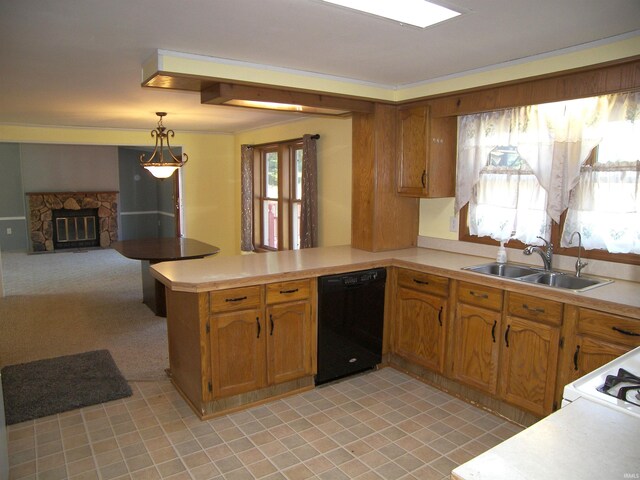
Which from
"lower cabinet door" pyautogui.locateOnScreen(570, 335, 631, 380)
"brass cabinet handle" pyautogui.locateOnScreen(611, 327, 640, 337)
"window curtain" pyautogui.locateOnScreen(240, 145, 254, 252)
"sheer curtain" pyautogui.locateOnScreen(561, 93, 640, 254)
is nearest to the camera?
"brass cabinet handle" pyautogui.locateOnScreen(611, 327, 640, 337)

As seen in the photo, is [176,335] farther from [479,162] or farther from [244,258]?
[479,162]

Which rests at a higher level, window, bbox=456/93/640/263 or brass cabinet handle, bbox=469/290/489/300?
window, bbox=456/93/640/263

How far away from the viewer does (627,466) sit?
3.47ft

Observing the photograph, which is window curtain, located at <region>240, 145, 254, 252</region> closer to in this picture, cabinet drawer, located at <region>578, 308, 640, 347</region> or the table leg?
the table leg

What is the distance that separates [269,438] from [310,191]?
3019mm

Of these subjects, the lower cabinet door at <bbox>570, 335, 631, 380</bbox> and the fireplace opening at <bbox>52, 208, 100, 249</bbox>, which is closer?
the lower cabinet door at <bbox>570, 335, 631, 380</bbox>

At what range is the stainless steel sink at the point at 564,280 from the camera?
286cm

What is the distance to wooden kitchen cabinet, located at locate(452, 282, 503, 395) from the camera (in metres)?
2.94

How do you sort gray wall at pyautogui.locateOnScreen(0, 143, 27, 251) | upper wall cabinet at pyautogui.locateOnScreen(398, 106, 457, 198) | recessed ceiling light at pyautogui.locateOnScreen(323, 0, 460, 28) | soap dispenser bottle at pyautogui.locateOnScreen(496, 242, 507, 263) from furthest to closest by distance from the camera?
gray wall at pyautogui.locateOnScreen(0, 143, 27, 251), upper wall cabinet at pyautogui.locateOnScreen(398, 106, 457, 198), soap dispenser bottle at pyautogui.locateOnScreen(496, 242, 507, 263), recessed ceiling light at pyautogui.locateOnScreen(323, 0, 460, 28)

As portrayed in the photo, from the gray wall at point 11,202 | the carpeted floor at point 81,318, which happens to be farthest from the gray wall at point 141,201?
the carpeted floor at point 81,318

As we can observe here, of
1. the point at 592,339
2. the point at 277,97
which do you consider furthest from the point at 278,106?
the point at 592,339

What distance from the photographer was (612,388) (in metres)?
1.40

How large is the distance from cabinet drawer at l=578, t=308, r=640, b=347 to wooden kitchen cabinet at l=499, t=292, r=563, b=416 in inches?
5.4

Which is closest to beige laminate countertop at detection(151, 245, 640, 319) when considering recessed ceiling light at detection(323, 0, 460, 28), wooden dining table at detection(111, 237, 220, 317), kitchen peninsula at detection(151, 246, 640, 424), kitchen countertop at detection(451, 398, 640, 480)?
kitchen peninsula at detection(151, 246, 640, 424)
